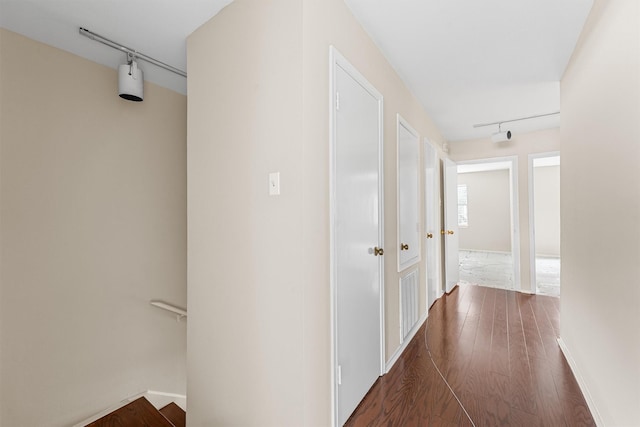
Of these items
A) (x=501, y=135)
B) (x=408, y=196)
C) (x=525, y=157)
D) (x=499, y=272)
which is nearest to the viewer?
(x=408, y=196)

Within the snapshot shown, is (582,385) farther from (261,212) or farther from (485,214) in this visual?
(485,214)

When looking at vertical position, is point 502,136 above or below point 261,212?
above

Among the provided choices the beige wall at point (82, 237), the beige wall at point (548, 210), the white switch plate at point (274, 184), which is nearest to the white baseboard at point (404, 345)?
the white switch plate at point (274, 184)

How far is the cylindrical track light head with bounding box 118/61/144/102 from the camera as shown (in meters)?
2.07

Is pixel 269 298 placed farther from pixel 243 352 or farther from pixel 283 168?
pixel 283 168

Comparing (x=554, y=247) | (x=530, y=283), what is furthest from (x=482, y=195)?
(x=530, y=283)

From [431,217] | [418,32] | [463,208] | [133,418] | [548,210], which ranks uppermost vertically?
[418,32]

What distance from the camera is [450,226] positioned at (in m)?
4.45

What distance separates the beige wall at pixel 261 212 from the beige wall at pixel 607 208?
4.42 ft

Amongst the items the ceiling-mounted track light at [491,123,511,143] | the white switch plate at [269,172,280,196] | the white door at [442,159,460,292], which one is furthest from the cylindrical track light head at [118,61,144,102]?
the ceiling-mounted track light at [491,123,511,143]

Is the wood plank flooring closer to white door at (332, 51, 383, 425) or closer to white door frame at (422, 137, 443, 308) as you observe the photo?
white door at (332, 51, 383, 425)

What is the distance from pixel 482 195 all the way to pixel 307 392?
30.0 ft

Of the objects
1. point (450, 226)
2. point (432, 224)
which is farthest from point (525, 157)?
point (432, 224)

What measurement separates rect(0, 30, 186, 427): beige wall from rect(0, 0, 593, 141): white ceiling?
10.2 inches
